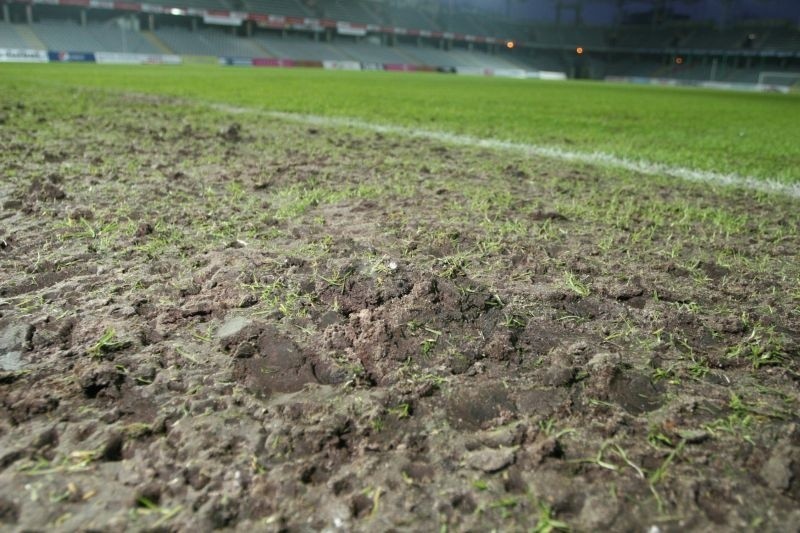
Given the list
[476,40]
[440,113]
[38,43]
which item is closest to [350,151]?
[440,113]

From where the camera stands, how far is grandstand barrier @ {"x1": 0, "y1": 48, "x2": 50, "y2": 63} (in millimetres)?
29812

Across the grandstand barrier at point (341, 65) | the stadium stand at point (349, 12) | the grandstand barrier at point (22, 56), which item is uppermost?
the stadium stand at point (349, 12)

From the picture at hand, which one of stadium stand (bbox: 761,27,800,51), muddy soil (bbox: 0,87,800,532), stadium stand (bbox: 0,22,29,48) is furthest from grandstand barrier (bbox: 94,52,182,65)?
stadium stand (bbox: 761,27,800,51)

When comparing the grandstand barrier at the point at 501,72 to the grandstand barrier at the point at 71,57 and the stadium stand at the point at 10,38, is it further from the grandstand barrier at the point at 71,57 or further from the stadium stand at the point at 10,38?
the stadium stand at the point at 10,38

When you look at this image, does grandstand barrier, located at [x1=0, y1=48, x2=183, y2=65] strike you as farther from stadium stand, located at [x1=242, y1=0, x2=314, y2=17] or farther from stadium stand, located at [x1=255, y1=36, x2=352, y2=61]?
stadium stand, located at [x1=242, y1=0, x2=314, y2=17]

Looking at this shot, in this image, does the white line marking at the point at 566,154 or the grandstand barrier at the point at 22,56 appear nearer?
the white line marking at the point at 566,154

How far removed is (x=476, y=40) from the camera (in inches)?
2346

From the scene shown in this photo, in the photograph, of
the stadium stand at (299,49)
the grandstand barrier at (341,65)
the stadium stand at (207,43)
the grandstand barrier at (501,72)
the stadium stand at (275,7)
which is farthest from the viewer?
the grandstand barrier at (501,72)

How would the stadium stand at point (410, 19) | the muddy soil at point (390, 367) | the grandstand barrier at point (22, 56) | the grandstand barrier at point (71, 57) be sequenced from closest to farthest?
the muddy soil at point (390, 367)
the grandstand barrier at point (22, 56)
the grandstand barrier at point (71, 57)
the stadium stand at point (410, 19)

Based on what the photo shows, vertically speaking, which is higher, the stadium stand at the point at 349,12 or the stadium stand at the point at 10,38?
the stadium stand at the point at 349,12

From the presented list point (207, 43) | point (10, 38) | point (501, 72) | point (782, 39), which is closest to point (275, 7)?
point (207, 43)

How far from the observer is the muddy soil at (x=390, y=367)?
3.51 feet

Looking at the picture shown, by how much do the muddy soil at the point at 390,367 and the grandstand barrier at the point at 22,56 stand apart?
3440cm

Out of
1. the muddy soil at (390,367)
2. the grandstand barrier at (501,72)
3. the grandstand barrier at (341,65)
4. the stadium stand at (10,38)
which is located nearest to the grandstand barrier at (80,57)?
the stadium stand at (10,38)
